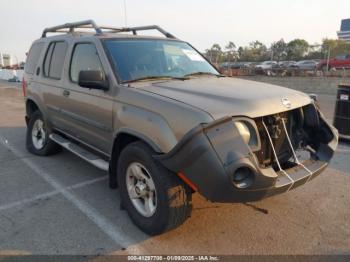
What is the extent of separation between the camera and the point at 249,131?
3.03 m

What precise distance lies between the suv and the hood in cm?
1

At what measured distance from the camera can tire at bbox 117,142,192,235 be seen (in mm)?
3111

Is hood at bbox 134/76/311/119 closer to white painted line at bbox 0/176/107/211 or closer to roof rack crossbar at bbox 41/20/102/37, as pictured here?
roof rack crossbar at bbox 41/20/102/37

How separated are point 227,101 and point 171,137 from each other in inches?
23.7

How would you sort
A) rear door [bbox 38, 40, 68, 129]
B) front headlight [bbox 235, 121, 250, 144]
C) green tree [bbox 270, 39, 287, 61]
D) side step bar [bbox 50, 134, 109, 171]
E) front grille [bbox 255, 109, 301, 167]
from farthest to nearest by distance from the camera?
green tree [bbox 270, 39, 287, 61], rear door [bbox 38, 40, 68, 129], side step bar [bbox 50, 134, 109, 171], front grille [bbox 255, 109, 301, 167], front headlight [bbox 235, 121, 250, 144]

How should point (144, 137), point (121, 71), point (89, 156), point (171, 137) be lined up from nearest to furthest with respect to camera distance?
point (171, 137) → point (144, 137) → point (121, 71) → point (89, 156)

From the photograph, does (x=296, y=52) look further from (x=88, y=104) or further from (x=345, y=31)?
(x=88, y=104)

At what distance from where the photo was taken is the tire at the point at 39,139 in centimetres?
587

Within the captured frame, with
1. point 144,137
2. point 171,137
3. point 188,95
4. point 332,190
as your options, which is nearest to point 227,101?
point 188,95

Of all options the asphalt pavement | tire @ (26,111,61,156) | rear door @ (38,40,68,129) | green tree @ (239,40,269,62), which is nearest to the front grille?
the asphalt pavement

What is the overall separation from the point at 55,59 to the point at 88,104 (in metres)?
1.53

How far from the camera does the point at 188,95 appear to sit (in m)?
3.29

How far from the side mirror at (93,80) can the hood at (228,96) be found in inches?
14.8

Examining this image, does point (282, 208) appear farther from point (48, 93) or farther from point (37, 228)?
point (48, 93)
